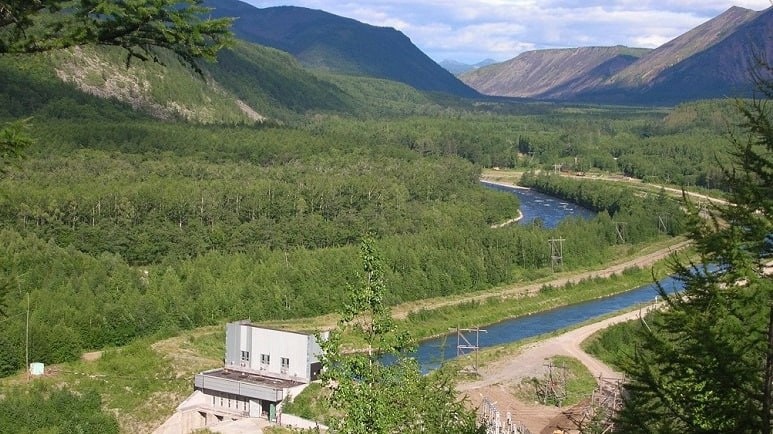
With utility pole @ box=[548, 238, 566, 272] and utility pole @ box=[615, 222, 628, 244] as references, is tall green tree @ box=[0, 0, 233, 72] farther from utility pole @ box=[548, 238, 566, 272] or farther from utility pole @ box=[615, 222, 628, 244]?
utility pole @ box=[615, 222, 628, 244]

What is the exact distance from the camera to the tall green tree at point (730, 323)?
430 inches

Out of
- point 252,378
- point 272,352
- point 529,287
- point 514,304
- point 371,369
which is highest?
point 371,369

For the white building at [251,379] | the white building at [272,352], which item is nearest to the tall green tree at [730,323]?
the white building at [251,379]

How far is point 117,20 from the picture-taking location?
11023 mm

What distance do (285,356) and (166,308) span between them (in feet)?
52.0

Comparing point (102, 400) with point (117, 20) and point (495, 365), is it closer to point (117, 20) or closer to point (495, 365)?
point (495, 365)

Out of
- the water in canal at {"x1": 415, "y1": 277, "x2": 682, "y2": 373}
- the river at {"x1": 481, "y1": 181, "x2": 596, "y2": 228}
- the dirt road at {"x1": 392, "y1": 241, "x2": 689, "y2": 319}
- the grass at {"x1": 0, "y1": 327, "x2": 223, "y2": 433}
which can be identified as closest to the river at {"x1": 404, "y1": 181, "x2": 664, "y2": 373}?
the water in canal at {"x1": 415, "y1": 277, "x2": 682, "y2": 373}

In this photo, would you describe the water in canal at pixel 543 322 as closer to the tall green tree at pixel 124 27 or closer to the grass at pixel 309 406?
the grass at pixel 309 406

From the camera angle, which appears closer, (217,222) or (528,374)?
(528,374)

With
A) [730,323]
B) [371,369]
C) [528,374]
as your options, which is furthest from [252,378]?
[730,323]

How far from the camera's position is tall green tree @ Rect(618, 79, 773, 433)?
10.9 m

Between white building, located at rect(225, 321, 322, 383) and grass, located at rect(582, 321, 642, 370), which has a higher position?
white building, located at rect(225, 321, 322, 383)

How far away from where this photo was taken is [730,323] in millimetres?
11422

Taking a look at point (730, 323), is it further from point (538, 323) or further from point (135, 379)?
point (538, 323)
